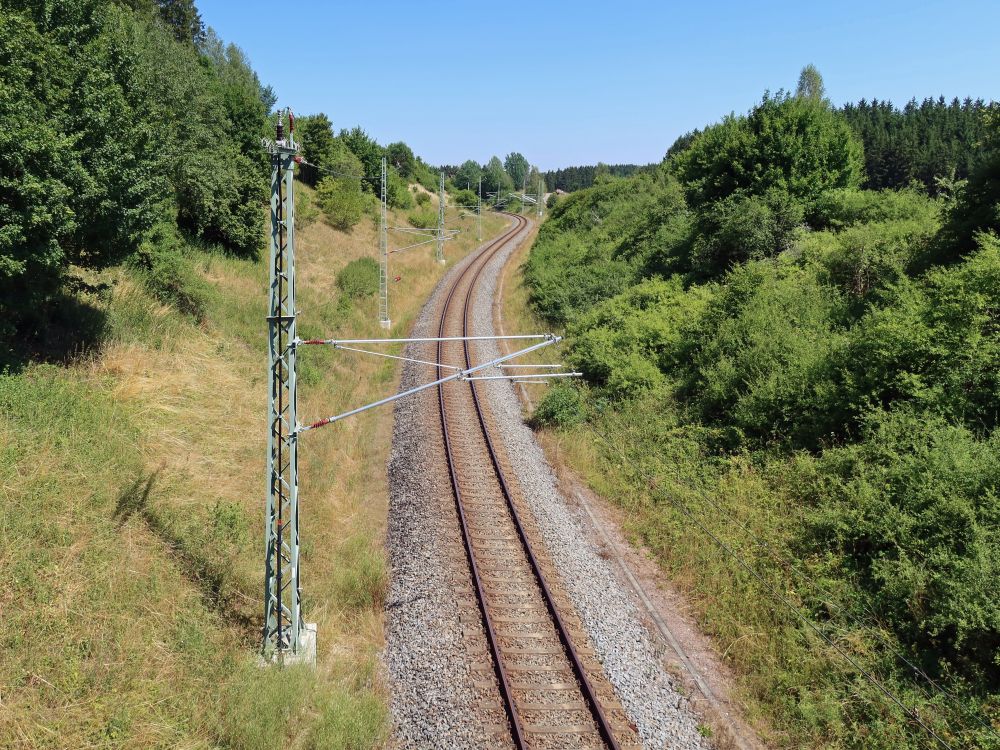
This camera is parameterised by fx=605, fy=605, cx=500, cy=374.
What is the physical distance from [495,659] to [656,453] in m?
9.08

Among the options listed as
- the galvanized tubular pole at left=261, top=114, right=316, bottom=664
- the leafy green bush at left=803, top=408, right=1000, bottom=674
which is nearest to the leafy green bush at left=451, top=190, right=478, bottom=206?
the leafy green bush at left=803, top=408, right=1000, bottom=674

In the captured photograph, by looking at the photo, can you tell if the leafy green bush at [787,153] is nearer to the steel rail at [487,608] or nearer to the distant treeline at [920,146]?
the steel rail at [487,608]

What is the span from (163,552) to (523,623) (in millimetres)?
6837

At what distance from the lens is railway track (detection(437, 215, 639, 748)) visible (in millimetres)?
9469

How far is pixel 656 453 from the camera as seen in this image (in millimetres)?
17859

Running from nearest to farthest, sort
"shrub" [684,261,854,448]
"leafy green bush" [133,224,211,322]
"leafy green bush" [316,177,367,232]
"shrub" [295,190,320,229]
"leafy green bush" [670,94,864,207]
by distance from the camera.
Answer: "shrub" [684,261,854,448], "leafy green bush" [133,224,211,322], "leafy green bush" [670,94,864,207], "shrub" [295,190,320,229], "leafy green bush" [316,177,367,232]

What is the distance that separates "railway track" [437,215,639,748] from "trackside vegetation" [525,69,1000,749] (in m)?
2.64

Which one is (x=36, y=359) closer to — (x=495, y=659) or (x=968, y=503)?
(x=495, y=659)

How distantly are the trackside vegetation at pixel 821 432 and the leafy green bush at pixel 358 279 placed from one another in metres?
15.8

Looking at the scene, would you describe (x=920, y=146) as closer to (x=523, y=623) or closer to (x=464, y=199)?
(x=464, y=199)

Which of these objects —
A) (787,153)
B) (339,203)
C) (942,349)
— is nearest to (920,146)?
(787,153)

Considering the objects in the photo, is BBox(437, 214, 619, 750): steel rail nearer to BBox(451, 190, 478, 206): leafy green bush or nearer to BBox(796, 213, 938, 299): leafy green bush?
BBox(796, 213, 938, 299): leafy green bush

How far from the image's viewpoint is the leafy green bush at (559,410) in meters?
21.2

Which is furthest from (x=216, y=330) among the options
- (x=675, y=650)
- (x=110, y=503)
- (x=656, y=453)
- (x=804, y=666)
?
(x=804, y=666)
